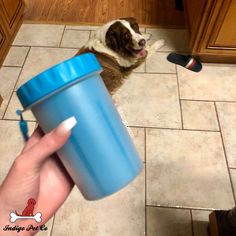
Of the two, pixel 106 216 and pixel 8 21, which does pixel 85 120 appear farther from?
pixel 8 21

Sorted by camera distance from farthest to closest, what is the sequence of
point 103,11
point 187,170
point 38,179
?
point 103,11, point 187,170, point 38,179

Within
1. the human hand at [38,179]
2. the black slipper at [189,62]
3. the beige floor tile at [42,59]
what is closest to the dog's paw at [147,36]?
the black slipper at [189,62]

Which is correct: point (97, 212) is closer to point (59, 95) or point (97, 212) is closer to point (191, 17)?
point (59, 95)

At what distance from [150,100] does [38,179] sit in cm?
100

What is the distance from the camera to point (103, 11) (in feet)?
6.66

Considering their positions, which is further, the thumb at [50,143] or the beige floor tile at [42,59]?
the beige floor tile at [42,59]

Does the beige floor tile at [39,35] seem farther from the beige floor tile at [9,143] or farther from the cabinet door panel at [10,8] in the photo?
the beige floor tile at [9,143]

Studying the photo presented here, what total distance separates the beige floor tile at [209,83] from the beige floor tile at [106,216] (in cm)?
67

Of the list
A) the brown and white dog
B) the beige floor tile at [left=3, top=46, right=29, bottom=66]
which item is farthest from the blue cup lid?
the beige floor tile at [left=3, top=46, right=29, bottom=66]

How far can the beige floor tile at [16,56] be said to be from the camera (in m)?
1.69

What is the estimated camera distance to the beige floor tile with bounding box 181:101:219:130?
4.50 feet

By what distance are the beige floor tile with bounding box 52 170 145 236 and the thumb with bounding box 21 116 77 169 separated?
27.1 inches

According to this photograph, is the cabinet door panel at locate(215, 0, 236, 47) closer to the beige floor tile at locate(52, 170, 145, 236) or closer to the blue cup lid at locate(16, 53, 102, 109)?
the beige floor tile at locate(52, 170, 145, 236)

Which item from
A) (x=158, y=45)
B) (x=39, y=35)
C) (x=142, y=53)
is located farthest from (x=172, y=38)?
(x=39, y=35)
